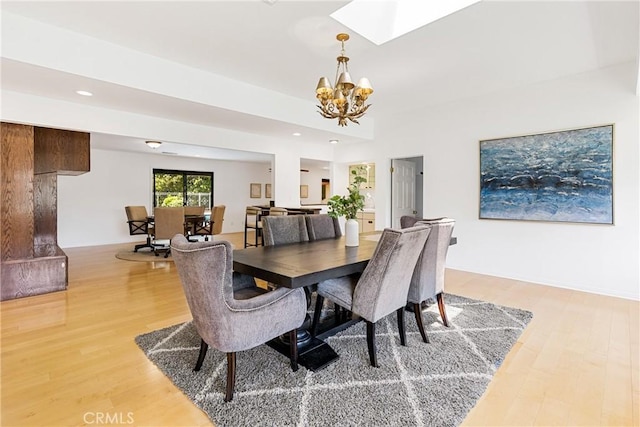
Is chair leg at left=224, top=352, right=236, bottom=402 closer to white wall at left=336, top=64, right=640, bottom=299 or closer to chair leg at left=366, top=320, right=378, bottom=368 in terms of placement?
chair leg at left=366, top=320, right=378, bottom=368

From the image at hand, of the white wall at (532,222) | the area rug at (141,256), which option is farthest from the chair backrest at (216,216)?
the white wall at (532,222)

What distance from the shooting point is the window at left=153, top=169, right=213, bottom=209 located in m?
8.53

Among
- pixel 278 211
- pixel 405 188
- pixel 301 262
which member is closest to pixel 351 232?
pixel 301 262

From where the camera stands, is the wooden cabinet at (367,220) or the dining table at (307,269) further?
the wooden cabinet at (367,220)

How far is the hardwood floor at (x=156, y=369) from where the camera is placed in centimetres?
170

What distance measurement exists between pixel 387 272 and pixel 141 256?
18.2 ft

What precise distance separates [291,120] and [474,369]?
3.83m

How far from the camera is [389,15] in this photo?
9.58 ft

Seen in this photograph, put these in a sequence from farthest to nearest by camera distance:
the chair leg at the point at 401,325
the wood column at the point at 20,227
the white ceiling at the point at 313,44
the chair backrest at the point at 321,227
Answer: the wood column at the point at 20,227
the chair backrest at the point at 321,227
the white ceiling at the point at 313,44
the chair leg at the point at 401,325

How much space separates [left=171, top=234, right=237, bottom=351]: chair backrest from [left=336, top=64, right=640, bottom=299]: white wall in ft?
13.6

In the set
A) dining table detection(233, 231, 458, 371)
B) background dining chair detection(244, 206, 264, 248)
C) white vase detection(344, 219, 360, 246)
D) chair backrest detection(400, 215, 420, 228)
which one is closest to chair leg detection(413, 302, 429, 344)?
dining table detection(233, 231, 458, 371)

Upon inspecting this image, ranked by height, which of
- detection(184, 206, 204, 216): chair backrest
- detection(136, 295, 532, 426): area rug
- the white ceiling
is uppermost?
the white ceiling

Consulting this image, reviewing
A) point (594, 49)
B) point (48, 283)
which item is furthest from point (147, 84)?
point (594, 49)

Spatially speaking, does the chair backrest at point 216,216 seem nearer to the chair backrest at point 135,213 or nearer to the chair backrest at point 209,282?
the chair backrest at point 135,213
